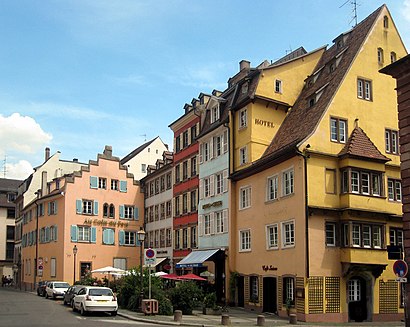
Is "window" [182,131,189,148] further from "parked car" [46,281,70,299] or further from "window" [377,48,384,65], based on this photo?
"window" [377,48,384,65]

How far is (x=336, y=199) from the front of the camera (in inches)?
1251

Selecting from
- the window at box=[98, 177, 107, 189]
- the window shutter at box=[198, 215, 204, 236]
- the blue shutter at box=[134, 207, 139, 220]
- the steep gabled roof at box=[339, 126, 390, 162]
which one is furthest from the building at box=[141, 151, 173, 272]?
the steep gabled roof at box=[339, 126, 390, 162]

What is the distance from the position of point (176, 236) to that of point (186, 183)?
18.2 feet

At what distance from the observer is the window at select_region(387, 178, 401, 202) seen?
3394 centimetres

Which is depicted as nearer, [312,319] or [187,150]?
[312,319]

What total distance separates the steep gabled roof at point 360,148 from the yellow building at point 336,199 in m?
0.08

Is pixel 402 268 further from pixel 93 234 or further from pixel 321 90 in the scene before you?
pixel 93 234

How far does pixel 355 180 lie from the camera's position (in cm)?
3200

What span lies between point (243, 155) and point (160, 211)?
68.8 feet

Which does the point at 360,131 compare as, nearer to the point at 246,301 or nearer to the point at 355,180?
the point at 355,180

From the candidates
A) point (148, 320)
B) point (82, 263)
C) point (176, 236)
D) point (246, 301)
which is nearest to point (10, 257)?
point (82, 263)

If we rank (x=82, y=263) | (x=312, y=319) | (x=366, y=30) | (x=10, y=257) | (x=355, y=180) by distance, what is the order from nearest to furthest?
(x=312, y=319)
(x=355, y=180)
(x=366, y=30)
(x=82, y=263)
(x=10, y=257)

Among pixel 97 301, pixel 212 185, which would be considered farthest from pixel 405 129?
pixel 212 185

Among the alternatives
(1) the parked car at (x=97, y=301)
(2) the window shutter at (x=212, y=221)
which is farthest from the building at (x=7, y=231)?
(1) the parked car at (x=97, y=301)
